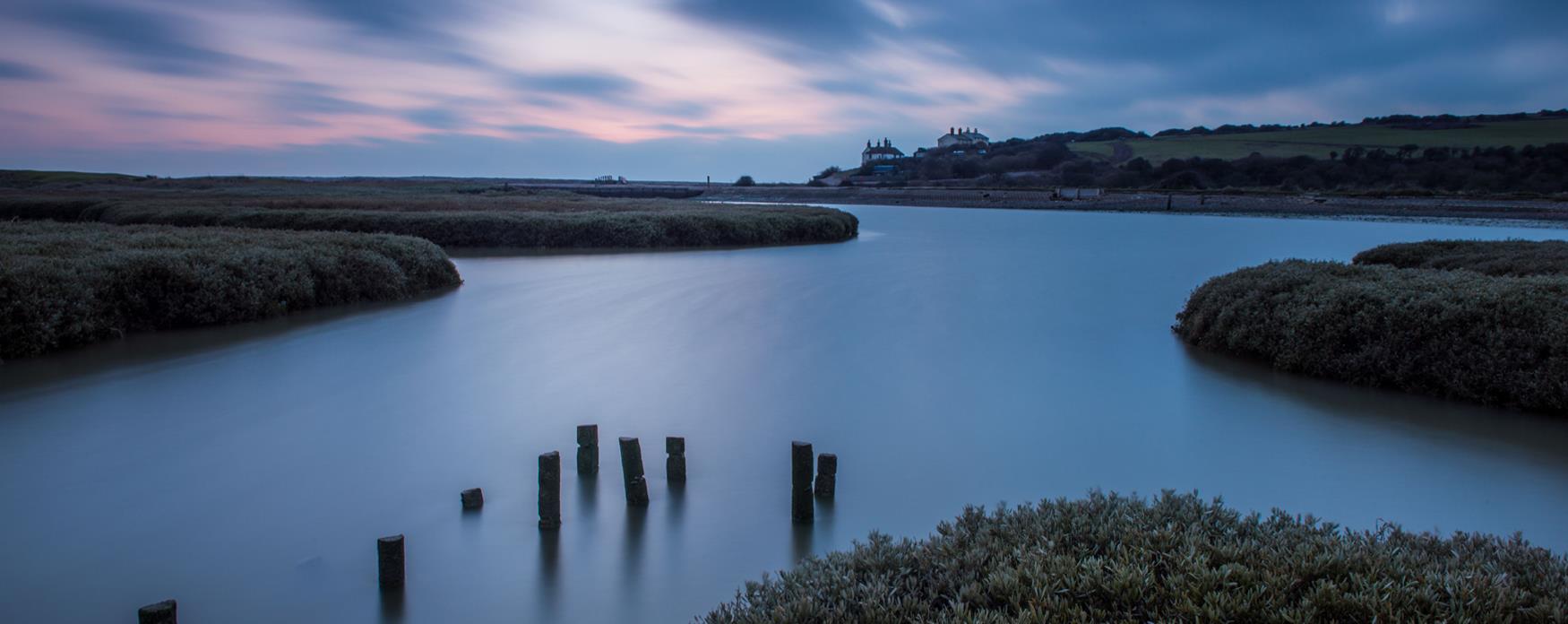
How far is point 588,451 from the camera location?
628cm

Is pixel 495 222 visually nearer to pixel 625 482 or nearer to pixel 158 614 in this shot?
pixel 625 482

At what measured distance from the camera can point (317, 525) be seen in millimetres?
5590

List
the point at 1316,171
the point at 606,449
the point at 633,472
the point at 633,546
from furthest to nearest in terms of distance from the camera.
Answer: the point at 1316,171
the point at 606,449
the point at 633,472
the point at 633,546

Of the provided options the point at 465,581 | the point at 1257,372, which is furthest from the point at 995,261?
the point at 465,581

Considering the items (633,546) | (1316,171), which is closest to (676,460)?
(633,546)

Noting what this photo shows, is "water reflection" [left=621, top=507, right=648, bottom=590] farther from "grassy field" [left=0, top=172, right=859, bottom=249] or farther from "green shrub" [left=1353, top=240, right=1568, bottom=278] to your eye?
"grassy field" [left=0, top=172, right=859, bottom=249]

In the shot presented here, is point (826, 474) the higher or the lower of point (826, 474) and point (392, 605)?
the higher

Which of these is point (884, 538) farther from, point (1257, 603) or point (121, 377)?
point (121, 377)

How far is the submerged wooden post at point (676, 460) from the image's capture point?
20.0 feet

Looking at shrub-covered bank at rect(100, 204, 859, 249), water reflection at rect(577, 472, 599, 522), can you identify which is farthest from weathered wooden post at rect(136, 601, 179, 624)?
shrub-covered bank at rect(100, 204, 859, 249)

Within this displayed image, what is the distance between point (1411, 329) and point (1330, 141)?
95.8 meters

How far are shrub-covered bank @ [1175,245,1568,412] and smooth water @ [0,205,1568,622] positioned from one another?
27 centimetres

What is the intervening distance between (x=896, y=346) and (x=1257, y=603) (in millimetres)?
9764

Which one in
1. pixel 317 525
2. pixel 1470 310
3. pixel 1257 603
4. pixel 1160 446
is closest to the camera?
pixel 1257 603
